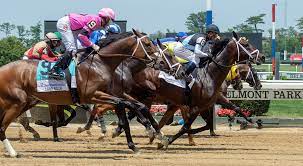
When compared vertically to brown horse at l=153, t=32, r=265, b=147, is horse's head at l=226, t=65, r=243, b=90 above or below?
below

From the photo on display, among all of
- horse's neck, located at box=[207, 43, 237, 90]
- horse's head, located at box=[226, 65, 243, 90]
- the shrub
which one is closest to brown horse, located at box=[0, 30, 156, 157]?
horse's neck, located at box=[207, 43, 237, 90]

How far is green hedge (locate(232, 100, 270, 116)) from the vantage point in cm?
2203

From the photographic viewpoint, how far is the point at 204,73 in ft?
47.5

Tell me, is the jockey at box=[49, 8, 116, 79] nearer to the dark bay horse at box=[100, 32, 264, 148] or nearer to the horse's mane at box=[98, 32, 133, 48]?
the horse's mane at box=[98, 32, 133, 48]

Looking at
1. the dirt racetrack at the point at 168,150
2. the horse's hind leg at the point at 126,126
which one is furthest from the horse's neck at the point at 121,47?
the dirt racetrack at the point at 168,150

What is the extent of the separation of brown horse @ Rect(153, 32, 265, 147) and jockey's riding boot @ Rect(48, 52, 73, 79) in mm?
2658

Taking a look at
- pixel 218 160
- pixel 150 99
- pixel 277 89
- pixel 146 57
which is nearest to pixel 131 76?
pixel 150 99

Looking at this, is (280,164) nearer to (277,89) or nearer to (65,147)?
(65,147)

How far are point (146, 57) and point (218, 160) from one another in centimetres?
220

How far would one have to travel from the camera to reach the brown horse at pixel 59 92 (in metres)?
12.5

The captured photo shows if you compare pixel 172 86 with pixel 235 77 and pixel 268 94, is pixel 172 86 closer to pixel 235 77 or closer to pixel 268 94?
pixel 235 77

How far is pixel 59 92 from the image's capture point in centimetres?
1278

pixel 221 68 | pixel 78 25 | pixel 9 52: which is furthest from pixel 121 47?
pixel 9 52

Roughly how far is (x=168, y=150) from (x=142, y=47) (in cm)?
219
